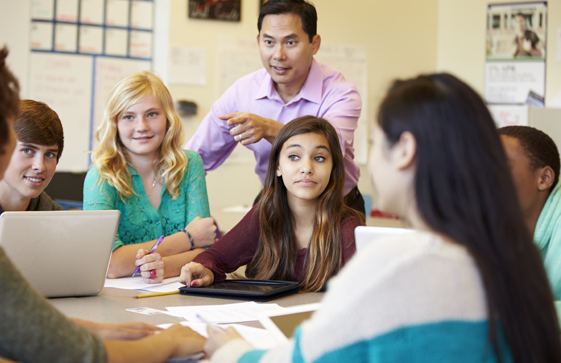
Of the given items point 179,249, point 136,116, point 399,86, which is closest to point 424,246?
point 399,86

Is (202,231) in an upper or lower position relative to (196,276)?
upper

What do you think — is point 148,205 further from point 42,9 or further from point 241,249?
point 42,9

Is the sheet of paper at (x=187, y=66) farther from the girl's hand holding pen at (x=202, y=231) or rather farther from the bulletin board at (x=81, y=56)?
the girl's hand holding pen at (x=202, y=231)

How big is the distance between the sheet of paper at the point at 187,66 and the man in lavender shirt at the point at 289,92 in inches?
62.6

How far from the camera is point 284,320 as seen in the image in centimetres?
107

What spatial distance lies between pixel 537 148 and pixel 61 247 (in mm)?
1272

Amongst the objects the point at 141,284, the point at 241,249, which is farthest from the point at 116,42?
the point at 141,284

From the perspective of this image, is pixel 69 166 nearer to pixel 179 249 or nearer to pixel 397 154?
pixel 179 249

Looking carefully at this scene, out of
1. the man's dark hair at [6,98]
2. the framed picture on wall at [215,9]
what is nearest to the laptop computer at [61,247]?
the man's dark hair at [6,98]

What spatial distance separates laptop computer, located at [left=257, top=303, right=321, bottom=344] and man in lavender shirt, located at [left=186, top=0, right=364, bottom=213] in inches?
46.9

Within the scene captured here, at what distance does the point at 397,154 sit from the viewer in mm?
768

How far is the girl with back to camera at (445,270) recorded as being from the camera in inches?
26.7

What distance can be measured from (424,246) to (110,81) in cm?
376

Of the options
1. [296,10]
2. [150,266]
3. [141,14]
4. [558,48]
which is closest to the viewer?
[150,266]
